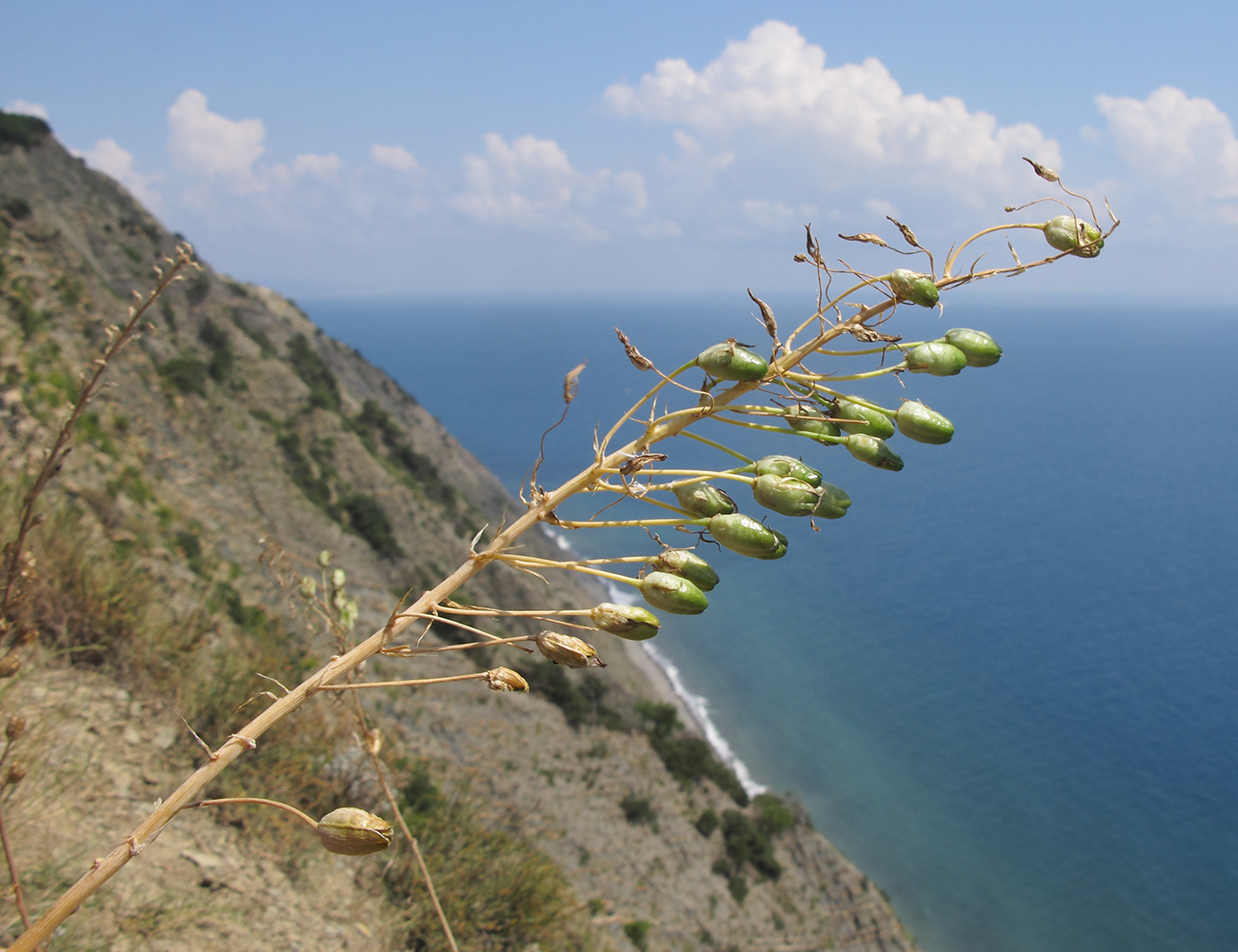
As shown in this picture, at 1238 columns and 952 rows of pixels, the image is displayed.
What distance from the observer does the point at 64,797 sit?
4172 millimetres

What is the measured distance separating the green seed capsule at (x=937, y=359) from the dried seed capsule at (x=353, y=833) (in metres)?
1.31

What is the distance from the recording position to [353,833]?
1.18m

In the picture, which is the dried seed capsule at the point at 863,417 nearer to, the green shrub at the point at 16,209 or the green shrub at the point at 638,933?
the green shrub at the point at 638,933

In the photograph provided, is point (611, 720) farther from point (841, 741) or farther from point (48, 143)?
point (48, 143)

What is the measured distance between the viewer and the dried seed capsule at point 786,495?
1.28m

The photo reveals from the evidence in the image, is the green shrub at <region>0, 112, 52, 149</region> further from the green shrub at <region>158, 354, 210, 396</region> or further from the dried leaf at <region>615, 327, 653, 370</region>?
the dried leaf at <region>615, 327, 653, 370</region>

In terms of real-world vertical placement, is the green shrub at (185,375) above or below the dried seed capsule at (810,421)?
below

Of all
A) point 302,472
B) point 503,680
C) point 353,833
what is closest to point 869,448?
point 503,680

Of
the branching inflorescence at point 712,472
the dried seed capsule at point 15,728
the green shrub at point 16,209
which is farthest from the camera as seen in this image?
the green shrub at point 16,209

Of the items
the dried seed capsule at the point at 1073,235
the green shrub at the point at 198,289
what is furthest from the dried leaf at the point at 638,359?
the green shrub at the point at 198,289

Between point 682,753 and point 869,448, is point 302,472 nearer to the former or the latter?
point 682,753

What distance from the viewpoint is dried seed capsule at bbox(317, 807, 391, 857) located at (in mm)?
1167

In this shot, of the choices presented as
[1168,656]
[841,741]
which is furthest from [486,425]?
[1168,656]

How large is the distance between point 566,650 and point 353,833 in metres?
0.47
